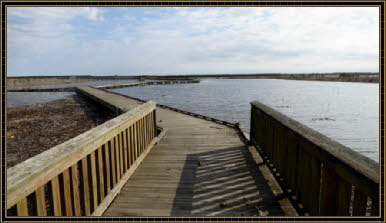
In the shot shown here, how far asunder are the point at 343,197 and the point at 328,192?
0.74ft

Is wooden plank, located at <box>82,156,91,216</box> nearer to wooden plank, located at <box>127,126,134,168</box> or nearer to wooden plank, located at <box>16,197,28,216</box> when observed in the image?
wooden plank, located at <box>16,197,28,216</box>

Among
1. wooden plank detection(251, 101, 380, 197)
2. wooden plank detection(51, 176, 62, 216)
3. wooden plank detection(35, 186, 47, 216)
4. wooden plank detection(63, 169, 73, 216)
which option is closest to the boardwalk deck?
wooden plank detection(63, 169, 73, 216)

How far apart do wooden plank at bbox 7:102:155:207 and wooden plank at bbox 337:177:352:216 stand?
111 inches

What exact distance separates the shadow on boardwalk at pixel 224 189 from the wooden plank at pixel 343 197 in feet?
4.14

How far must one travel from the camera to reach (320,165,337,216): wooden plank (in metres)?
2.50

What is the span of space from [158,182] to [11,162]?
5.52 m

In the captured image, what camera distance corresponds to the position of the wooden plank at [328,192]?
2502 millimetres

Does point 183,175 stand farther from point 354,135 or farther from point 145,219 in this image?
point 354,135

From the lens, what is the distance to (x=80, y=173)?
305cm

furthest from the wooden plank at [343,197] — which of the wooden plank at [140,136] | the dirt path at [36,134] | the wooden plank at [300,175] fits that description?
the dirt path at [36,134]

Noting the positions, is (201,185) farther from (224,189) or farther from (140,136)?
(140,136)

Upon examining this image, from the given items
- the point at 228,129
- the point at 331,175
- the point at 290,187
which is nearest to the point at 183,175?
the point at 290,187

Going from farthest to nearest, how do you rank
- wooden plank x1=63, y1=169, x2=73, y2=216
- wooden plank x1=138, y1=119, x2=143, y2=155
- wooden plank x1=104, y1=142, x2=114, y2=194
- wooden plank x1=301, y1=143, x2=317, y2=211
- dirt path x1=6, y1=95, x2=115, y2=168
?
1. dirt path x1=6, y1=95, x2=115, y2=168
2. wooden plank x1=138, y1=119, x2=143, y2=155
3. wooden plank x1=104, y1=142, x2=114, y2=194
4. wooden plank x1=301, y1=143, x2=317, y2=211
5. wooden plank x1=63, y1=169, x2=73, y2=216

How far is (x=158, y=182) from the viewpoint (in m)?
4.66
